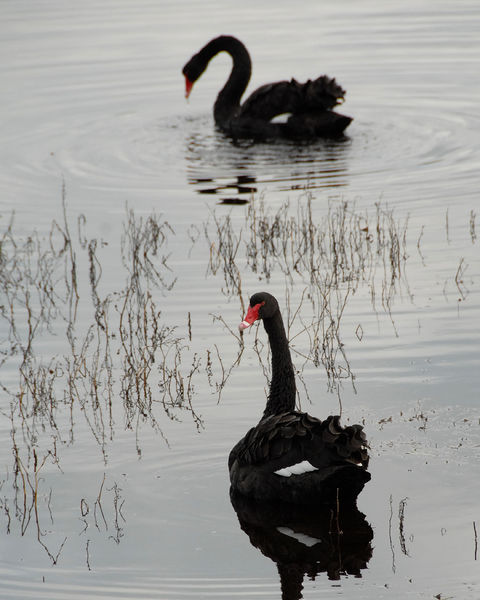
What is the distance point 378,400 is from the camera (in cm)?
823

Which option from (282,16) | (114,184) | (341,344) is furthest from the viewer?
(282,16)

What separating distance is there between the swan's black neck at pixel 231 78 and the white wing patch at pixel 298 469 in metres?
11.2

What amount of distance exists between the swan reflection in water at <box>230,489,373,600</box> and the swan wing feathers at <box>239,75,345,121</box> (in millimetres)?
10447

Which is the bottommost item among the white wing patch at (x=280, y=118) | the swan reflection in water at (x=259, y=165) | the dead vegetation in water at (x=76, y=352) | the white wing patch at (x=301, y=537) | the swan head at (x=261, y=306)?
the white wing patch at (x=301, y=537)

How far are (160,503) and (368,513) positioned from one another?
1.22m

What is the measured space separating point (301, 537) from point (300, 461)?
44 centimetres

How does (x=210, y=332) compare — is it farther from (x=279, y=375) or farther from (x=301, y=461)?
(x=301, y=461)

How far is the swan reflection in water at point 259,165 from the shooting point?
14.1 m

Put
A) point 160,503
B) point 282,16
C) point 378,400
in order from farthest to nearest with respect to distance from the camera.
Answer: point 282,16 < point 378,400 < point 160,503

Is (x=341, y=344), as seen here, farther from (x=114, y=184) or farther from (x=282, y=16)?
(x=282, y=16)

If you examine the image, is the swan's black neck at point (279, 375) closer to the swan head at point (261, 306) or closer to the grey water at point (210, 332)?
the swan head at point (261, 306)

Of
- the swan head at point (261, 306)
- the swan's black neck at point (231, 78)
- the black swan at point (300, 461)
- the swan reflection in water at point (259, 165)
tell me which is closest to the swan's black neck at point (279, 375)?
the swan head at point (261, 306)

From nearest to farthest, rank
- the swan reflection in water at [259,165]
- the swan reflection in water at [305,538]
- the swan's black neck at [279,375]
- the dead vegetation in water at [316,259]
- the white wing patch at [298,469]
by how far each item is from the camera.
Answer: the swan reflection in water at [305,538], the white wing patch at [298,469], the swan's black neck at [279,375], the dead vegetation in water at [316,259], the swan reflection in water at [259,165]

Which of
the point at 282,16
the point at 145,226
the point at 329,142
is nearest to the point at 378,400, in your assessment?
the point at 145,226
